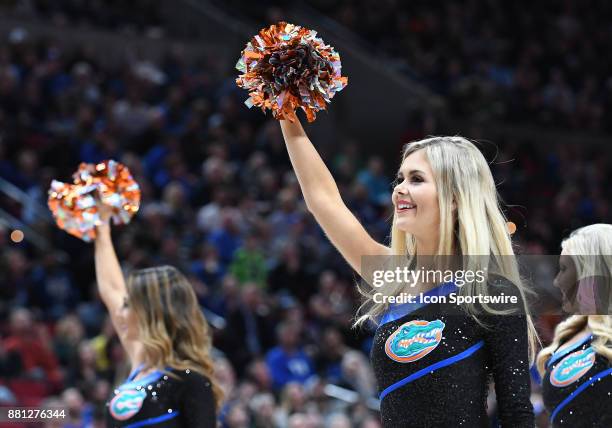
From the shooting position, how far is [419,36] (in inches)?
547

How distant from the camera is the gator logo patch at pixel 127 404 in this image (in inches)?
139

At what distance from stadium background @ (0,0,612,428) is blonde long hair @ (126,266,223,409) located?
148cm

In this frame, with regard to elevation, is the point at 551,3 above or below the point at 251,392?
above

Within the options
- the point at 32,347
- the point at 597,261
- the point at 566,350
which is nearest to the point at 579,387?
the point at 566,350

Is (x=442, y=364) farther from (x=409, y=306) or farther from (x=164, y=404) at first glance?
(x=164, y=404)

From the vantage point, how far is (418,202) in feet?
8.29

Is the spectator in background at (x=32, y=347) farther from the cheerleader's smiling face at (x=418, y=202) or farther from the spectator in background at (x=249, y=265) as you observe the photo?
the cheerleader's smiling face at (x=418, y=202)

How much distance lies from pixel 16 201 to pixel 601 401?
6.23 meters

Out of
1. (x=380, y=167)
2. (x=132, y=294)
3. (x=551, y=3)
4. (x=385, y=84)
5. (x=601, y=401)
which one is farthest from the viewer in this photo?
(x=551, y=3)

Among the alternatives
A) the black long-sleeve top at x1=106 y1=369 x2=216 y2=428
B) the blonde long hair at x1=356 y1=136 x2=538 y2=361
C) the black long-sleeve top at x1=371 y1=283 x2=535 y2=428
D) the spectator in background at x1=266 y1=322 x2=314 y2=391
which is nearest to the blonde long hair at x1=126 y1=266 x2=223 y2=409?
the black long-sleeve top at x1=106 y1=369 x2=216 y2=428

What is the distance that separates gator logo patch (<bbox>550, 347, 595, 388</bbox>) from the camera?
10.6ft

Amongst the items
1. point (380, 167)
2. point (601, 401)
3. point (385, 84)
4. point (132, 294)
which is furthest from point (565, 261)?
point (385, 84)

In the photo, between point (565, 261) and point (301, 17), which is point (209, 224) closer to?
point (301, 17)

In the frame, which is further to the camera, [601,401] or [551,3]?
[551,3]
